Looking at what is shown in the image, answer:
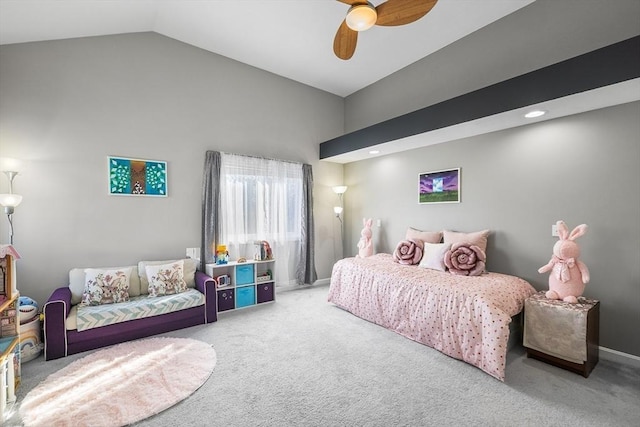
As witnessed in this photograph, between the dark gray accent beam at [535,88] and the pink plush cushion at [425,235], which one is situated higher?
the dark gray accent beam at [535,88]

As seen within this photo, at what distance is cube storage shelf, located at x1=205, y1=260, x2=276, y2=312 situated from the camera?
374 centimetres

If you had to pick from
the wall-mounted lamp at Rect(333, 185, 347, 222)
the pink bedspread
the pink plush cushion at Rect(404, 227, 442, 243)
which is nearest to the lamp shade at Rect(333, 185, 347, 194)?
the wall-mounted lamp at Rect(333, 185, 347, 222)

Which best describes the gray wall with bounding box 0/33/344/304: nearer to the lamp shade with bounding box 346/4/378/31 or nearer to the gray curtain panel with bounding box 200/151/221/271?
the gray curtain panel with bounding box 200/151/221/271

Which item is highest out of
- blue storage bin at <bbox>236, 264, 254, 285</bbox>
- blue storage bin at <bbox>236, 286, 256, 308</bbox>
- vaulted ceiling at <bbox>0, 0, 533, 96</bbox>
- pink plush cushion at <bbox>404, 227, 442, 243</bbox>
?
vaulted ceiling at <bbox>0, 0, 533, 96</bbox>

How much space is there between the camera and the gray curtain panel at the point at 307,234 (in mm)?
4754

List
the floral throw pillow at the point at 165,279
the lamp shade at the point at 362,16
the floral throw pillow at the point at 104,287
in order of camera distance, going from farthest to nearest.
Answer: the floral throw pillow at the point at 165,279, the floral throw pillow at the point at 104,287, the lamp shade at the point at 362,16

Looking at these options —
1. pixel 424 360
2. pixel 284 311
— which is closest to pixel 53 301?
pixel 284 311

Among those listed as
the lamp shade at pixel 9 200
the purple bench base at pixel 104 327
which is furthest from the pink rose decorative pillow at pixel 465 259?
the lamp shade at pixel 9 200

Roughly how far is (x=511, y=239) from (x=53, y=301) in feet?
15.4

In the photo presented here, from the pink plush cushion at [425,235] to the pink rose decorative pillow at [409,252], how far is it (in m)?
0.15

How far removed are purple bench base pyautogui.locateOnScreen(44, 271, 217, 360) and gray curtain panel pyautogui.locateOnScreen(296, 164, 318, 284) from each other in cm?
172

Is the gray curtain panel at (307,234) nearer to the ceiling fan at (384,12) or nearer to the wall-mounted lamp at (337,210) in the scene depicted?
the wall-mounted lamp at (337,210)

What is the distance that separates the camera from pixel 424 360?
8.21 ft

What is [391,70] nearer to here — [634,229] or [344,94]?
[344,94]
